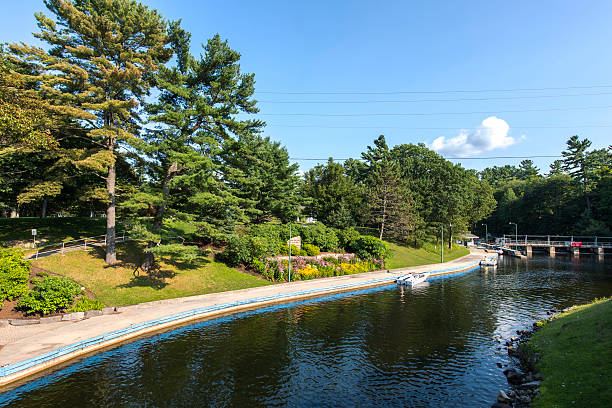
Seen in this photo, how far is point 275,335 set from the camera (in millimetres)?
21578

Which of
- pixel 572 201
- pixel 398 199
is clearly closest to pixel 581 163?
pixel 572 201

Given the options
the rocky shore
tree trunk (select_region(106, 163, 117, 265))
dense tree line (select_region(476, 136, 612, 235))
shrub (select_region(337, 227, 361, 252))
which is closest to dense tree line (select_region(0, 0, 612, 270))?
tree trunk (select_region(106, 163, 117, 265))

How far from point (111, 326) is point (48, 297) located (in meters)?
4.96

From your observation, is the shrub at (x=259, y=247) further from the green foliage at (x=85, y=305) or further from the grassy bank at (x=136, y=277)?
the green foliage at (x=85, y=305)

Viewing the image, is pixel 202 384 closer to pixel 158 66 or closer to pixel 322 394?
pixel 322 394

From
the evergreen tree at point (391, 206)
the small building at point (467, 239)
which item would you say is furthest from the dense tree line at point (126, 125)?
the small building at point (467, 239)

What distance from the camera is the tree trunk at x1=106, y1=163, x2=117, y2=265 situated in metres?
29.9

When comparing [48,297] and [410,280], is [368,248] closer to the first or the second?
[410,280]

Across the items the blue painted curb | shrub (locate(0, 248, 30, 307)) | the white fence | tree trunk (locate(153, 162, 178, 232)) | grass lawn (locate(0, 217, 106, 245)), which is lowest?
the blue painted curb

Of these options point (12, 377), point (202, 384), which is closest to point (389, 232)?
point (202, 384)

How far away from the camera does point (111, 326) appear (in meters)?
20.6

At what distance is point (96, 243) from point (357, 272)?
Answer: 32.3 metres

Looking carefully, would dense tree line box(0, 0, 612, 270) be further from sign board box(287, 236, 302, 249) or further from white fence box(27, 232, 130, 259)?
sign board box(287, 236, 302, 249)

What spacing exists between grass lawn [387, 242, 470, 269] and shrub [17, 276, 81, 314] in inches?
1643
